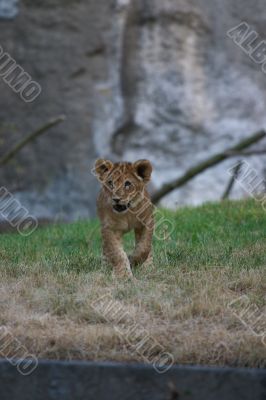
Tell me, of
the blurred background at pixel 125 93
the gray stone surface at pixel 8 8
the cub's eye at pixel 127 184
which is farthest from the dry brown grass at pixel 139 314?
the gray stone surface at pixel 8 8

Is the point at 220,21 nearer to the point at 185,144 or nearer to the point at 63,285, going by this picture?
the point at 185,144

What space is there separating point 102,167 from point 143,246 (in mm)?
677

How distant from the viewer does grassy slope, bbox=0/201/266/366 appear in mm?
5988

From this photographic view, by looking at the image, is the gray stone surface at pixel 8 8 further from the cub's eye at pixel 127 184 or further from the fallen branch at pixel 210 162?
the cub's eye at pixel 127 184

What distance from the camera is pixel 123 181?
296 inches

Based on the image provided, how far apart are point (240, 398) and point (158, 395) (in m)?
0.45

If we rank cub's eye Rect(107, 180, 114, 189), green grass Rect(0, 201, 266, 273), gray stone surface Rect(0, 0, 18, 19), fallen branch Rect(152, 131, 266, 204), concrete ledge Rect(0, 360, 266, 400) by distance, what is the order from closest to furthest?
concrete ledge Rect(0, 360, 266, 400), cub's eye Rect(107, 180, 114, 189), green grass Rect(0, 201, 266, 273), fallen branch Rect(152, 131, 266, 204), gray stone surface Rect(0, 0, 18, 19)

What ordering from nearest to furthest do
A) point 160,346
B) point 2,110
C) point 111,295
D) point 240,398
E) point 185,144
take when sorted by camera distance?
point 240,398, point 160,346, point 111,295, point 2,110, point 185,144

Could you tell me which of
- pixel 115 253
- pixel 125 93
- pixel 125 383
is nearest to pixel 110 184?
pixel 115 253

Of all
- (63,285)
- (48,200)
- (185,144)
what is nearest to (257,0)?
(185,144)

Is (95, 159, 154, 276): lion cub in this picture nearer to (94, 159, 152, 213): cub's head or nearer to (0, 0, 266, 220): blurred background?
(94, 159, 152, 213): cub's head

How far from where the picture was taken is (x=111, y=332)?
6.16 meters

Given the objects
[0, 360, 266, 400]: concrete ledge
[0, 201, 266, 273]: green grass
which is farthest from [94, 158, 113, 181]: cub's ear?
[0, 360, 266, 400]: concrete ledge

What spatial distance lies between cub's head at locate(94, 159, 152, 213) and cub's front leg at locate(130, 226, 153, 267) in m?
0.24
